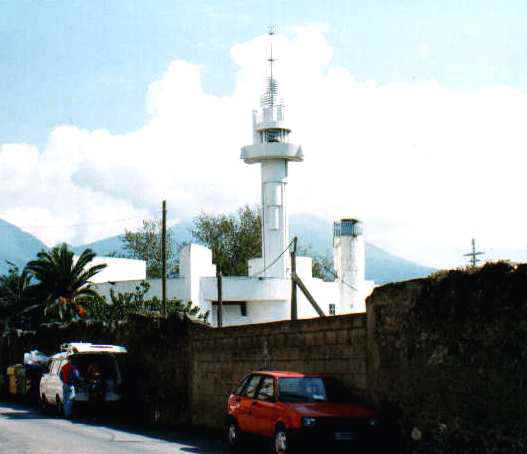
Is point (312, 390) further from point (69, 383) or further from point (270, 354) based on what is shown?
point (69, 383)

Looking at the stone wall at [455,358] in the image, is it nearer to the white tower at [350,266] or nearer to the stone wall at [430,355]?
the stone wall at [430,355]

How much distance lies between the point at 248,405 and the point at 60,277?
36372mm

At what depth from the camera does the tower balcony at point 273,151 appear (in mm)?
65688

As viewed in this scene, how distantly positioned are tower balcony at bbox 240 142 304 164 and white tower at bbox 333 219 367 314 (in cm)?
586

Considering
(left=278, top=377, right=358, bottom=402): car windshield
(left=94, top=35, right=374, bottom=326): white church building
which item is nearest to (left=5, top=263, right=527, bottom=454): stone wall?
(left=278, top=377, right=358, bottom=402): car windshield

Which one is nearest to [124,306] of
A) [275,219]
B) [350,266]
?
[275,219]

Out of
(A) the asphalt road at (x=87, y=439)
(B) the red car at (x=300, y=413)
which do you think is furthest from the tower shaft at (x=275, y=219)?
(B) the red car at (x=300, y=413)

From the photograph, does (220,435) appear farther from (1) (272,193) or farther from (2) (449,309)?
(1) (272,193)

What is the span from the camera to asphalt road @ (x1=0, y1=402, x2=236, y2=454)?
17359 millimetres

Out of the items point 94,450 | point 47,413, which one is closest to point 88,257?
point 47,413

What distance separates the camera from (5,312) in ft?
190

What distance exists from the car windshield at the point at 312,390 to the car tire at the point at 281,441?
2.13ft

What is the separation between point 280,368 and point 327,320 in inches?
93.6

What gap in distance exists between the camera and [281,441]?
15.7 metres
